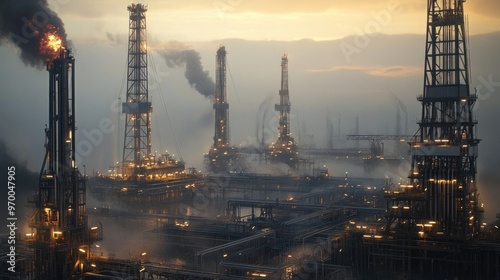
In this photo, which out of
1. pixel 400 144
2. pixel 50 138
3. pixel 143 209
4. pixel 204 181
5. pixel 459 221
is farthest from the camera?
pixel 400 144

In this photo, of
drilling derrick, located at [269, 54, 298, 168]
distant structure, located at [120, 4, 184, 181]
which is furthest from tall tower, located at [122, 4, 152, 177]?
drilling derrick, located at [269, 54, 298, 168]

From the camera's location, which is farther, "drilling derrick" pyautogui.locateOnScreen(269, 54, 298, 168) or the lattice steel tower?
"drilling derrick" pyautogui.locateOnScreen(269, 54, 298, 168)

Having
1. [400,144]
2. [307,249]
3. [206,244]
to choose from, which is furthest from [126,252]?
[400,144]

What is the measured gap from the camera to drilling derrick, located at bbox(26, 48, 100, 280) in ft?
93.1

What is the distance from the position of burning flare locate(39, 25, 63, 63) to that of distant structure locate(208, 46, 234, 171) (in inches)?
2613

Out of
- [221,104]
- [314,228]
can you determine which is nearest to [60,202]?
[314,228]

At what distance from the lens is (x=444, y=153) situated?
35.9 m

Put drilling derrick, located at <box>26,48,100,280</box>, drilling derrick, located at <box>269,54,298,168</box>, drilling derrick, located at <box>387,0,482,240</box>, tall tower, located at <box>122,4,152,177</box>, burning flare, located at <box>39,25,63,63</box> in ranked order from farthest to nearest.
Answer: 1. drilling derrick, located at <box>269,54,298,168</box>
2. tall tower, located at <box>122,4,152,177</box>
3. drilling derrick, located at <box>387,0,482,240</box>
4. burning flare, located at <box>39,25,63,63</box>
5. drilling derrick, located at <box>26,48,100,280</box>

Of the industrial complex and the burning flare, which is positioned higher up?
the burning flare

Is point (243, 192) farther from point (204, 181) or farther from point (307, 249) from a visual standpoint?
point (307, 249)

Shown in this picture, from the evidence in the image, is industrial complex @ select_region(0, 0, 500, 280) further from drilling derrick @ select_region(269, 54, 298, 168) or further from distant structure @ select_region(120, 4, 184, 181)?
drilling derrick @ select_region(269, 54, 298, 168)

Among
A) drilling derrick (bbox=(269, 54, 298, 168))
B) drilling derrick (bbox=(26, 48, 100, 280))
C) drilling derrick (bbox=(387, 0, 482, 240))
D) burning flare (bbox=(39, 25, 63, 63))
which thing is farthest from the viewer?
drilling derrick (bbox=(269, 54, 298, 168))

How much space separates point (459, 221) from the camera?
35.2 m

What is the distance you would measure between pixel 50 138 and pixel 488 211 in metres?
38.2
